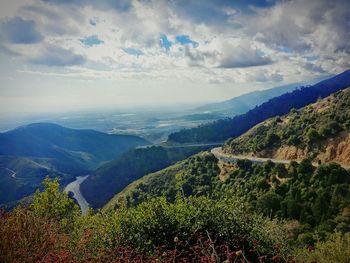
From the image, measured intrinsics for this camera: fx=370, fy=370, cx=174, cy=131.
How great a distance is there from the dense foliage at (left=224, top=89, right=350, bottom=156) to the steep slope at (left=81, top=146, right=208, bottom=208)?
49388 millimetres

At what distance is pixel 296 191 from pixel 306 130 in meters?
26.6

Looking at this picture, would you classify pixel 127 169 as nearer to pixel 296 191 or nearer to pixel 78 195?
pixel 78 195

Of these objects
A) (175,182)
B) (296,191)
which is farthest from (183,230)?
(175,182)

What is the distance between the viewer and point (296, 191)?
52625 mm

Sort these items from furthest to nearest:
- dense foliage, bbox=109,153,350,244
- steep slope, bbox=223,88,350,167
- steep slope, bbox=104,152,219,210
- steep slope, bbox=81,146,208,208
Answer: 1. steep slope, bbox=81,146,208,208
2. steep slope, bbox=104,152,219,210
3. steep slope, bbox=223,88,350,167
4. dense foliage, bbox=109,153,350,244

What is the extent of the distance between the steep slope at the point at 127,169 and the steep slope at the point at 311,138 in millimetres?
50303

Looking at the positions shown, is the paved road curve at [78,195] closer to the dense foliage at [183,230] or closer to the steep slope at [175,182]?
the steep slope at [175,182]

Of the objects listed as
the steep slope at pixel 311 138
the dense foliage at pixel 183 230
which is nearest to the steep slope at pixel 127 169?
the steep slope at pixel 311 138

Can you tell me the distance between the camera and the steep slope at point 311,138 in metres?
63.6

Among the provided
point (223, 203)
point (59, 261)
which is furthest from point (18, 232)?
point (223, 203)

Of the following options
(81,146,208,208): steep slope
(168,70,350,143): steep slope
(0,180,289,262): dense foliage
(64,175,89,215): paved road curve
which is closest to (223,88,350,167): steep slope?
(0,180,289,262): dense foliage

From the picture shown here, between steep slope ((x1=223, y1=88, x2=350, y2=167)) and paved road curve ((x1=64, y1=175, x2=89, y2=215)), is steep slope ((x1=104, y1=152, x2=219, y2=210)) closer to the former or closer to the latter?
steep slope ((x1=223, y1=88, x2=350, y2=167))

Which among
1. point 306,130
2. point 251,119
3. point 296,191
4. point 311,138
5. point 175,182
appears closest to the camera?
point 296,191

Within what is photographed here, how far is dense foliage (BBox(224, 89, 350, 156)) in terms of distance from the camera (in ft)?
224
